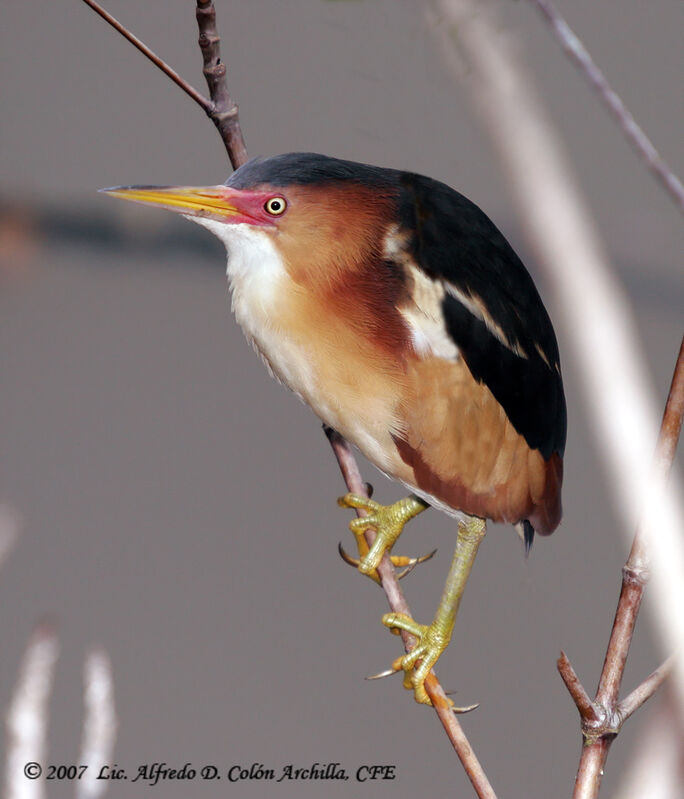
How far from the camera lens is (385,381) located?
0.47m

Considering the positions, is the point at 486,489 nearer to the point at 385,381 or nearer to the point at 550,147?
the point at 385,381

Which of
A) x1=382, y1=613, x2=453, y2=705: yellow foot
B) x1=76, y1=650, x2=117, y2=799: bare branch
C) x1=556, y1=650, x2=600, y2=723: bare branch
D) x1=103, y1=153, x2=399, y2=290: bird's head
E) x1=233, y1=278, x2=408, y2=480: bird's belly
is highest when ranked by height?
x1=103, y1=153, x2=399, y2=290: bird's head

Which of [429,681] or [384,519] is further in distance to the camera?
[384,519]

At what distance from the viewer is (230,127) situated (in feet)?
1.42

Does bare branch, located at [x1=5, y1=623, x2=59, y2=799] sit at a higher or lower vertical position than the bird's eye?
lower

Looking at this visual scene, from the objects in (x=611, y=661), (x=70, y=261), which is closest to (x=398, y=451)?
(x=611, y=661)

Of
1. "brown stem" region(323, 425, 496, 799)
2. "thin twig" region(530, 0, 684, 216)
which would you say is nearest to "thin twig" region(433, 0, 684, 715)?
"thin twig" region(530, 0, 684, 216)

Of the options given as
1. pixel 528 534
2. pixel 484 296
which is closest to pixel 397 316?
pixel 484 296

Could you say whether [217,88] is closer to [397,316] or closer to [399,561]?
[397,316]

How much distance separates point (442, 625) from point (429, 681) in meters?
0.03

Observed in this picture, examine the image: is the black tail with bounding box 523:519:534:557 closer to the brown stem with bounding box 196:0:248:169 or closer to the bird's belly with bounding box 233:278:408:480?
the bird's belly with bounding box 233:278:408:480

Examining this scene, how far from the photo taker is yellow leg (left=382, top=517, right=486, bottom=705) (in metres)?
0.54

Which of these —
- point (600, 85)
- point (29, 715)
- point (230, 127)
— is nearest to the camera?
point (600, 85)

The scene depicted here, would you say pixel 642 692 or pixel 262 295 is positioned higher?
pixel 262 295
